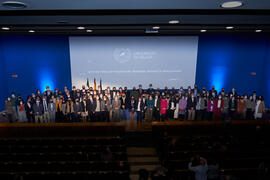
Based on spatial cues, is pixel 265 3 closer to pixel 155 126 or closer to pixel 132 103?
pixel 155 126

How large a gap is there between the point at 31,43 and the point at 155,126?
27.8 ft

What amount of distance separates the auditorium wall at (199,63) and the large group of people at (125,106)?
1.97 meters

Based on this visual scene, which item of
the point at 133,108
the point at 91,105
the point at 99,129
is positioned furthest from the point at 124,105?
the point at 99,129

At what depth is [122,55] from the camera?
1041 cm

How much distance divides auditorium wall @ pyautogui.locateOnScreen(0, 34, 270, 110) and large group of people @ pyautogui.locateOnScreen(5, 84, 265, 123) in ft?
6.48

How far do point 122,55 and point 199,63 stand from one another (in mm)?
4698

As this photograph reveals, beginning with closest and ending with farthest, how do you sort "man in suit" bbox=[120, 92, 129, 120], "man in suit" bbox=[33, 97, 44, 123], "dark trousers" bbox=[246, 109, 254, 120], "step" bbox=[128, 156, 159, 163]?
"step" bbox=[128, 156, 159, 163] < "man in suit" bbox=[33, 97, 44, 123] < "man in suit" bbox=[120, 92, 129, 120] < "dark trousers" bbox=[246, 109, 254, 120]

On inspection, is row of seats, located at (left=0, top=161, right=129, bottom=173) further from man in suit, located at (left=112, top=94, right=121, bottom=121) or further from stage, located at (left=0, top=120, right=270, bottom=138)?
man in suit, located at (left=112, top=94, right=121, bottom=121)

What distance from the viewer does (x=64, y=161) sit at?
16.6 ft

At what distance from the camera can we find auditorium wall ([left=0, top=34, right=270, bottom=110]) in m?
10.2

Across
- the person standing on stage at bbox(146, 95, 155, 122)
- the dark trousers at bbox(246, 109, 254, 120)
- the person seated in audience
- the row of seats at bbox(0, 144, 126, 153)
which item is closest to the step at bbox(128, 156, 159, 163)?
the row of seats at bbox(0, 144, 126, 153)

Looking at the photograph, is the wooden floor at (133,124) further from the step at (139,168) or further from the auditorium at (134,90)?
the step at (139,168)

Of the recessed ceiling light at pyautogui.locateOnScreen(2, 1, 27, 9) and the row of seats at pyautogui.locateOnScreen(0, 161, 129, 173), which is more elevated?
the recessed ceiling light at pyautogui.locateOnScreen(2, 1, 27, 9)

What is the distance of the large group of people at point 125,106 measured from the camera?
8.41 meters
